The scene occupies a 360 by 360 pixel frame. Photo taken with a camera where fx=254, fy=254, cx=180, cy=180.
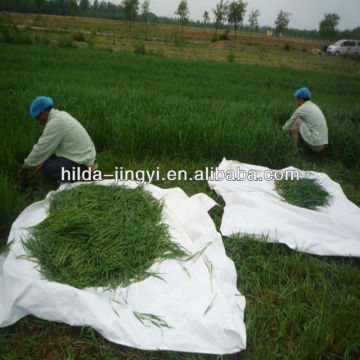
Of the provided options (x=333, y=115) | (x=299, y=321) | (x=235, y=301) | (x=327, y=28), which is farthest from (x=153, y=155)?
(x=327, y=28)

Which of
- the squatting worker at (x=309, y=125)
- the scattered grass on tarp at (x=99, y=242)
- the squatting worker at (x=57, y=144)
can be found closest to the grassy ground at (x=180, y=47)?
the squatting worker at (x=309, y=125)

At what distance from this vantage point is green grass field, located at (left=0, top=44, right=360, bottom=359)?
4.15 feet

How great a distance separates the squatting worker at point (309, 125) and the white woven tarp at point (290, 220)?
103 centimetres

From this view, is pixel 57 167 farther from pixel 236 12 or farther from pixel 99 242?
pixel 236 12

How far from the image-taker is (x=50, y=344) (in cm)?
A: 125

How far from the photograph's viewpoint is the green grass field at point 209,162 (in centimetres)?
127

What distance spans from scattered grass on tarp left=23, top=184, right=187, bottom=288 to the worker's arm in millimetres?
486

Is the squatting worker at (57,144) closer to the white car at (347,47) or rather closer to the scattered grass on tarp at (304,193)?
the scattered grass on tarp at (304,193)

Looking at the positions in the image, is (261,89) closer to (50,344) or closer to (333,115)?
(333,115)

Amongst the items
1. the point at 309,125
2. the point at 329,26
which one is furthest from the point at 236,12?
the point at 309,125

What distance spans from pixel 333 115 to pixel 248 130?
104 inches

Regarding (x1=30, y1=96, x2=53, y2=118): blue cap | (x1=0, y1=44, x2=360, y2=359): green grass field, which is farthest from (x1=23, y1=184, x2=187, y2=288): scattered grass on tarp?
(x1=30, y1=96, x2=53, y2=118): blue cap

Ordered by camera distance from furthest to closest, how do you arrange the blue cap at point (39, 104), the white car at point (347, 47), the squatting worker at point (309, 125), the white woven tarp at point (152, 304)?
the white car at point (347, 47) < the squatting worker at point (309, 125) < the blue cap at point (39, 104) < the white woven tarp at point (152, 304)

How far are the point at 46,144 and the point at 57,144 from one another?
0.09 meters
